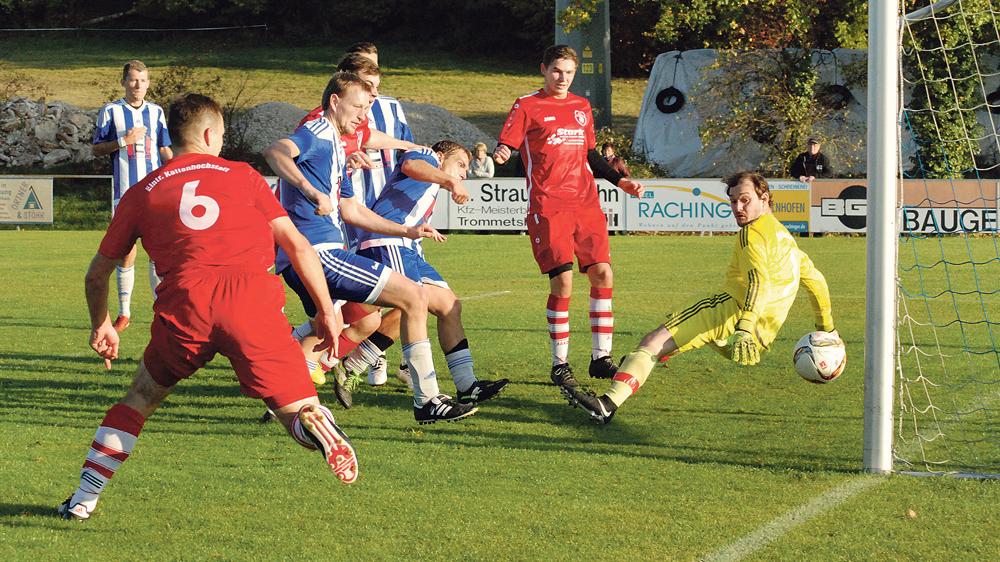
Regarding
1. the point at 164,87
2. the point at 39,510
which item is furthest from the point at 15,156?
the point at 39,510

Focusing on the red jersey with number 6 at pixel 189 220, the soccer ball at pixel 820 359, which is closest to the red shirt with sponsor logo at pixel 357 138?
the red jersey with number 6 at pixel 189 220

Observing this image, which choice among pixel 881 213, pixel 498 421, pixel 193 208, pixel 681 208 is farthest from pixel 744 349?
pixel 681 208

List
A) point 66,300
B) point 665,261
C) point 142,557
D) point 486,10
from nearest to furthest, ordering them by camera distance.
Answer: point 142,557, point 66,300, point 665,261, point 486,10

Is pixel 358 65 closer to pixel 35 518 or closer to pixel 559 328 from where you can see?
pixel 559 328

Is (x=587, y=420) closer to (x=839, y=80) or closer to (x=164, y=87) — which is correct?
(x=839, y=80)

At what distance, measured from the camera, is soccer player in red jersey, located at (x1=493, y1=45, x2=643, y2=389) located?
796 cm

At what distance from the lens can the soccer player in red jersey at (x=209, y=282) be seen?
4406 mm

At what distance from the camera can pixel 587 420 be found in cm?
663

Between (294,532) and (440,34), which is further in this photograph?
(440,34)

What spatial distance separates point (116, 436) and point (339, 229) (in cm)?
209

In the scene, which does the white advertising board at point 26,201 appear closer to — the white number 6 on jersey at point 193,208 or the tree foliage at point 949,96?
the tree foliage at point 949,96

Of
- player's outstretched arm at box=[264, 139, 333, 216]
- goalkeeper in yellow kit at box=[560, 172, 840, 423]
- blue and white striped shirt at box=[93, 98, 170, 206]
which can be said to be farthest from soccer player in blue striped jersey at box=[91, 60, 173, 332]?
goalkeeper in yellow kit at box=[560, 172, 840, 423]

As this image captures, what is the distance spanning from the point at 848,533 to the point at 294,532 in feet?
6.82

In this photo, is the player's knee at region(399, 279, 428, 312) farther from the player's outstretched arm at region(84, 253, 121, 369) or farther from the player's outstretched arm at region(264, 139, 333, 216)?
the player's outstretched arm at region(84, 253, 121, 369)
